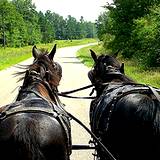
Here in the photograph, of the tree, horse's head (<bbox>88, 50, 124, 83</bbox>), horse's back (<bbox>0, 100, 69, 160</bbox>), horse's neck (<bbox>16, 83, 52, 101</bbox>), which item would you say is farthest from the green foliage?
horse's back (<bbox>0, 100, 69, 160</bbox>)

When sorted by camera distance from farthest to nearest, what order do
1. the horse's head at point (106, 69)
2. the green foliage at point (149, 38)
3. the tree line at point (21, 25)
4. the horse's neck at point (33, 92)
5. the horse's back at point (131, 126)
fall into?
1. the tree line at point (21, 25)
2. the green foliage at point (149, 38)
3. the horse's head at point (106, 69)
4. the horse's neck at point (33, 92)
5. the horse's back at point (131, 126)

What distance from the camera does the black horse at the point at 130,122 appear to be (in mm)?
4430

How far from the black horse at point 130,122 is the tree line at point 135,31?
18.9 metres

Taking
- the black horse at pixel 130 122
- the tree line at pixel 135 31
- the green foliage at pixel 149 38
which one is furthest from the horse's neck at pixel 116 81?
the tree line at pixel 135 31

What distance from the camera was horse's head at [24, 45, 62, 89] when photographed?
561cm

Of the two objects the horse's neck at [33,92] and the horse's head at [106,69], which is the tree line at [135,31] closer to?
the horse's head at [106,69]

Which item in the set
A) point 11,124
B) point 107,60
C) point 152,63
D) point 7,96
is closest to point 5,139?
point 11,124

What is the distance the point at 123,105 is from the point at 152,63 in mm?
19669

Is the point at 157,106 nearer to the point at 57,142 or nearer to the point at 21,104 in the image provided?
the point at 57,142

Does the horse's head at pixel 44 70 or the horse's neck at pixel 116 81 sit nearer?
the horse's head at pixel 44 70

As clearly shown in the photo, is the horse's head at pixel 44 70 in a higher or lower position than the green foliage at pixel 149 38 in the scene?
higher

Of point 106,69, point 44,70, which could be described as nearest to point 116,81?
point 106,69

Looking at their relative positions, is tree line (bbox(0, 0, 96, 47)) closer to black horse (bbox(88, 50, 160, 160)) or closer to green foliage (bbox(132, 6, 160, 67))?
green foliage (bbox(132, 6, 160, 67))

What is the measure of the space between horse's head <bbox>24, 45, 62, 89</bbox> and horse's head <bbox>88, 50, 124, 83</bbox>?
618 mm
